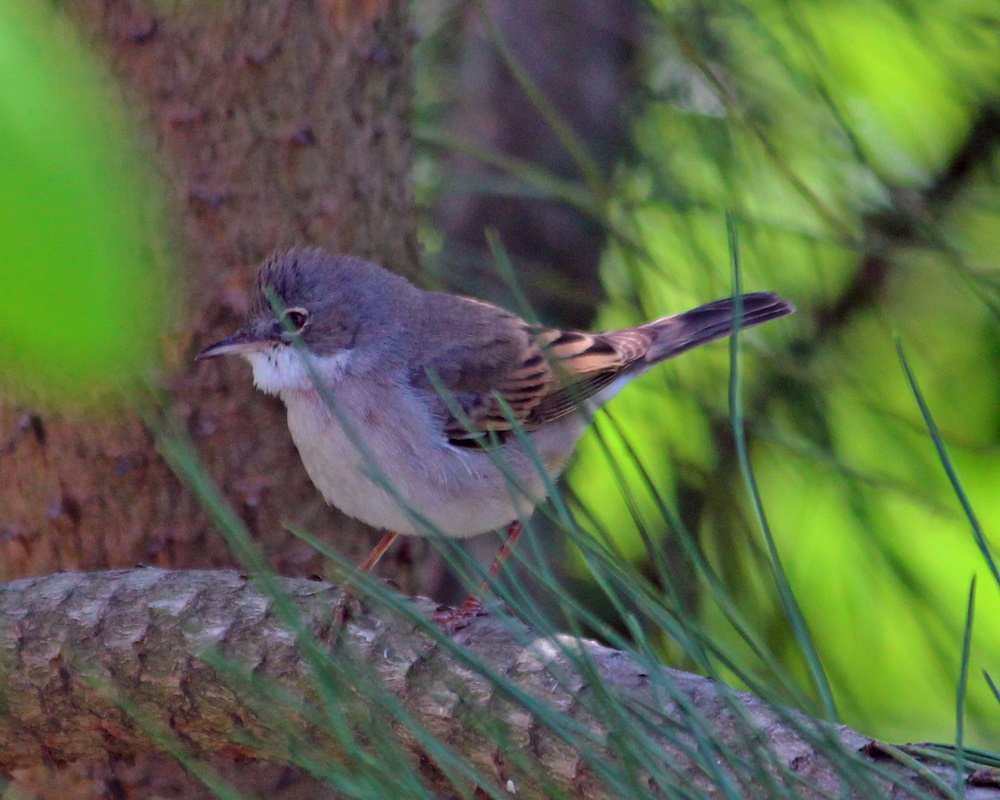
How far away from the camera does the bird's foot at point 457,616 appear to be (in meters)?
2.23

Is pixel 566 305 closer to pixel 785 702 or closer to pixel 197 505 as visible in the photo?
pixel 197 505

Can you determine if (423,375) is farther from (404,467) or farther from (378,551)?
(378,551)

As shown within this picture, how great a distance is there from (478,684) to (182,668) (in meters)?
0.61

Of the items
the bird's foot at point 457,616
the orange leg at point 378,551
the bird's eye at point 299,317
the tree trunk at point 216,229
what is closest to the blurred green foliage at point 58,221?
the bird's foot at point 457,616

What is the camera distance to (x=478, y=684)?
6.18 ft

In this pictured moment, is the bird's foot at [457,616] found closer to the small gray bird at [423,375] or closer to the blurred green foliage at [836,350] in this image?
the small gray bird at [423,375]

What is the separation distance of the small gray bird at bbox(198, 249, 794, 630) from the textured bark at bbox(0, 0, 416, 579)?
4.6 inches

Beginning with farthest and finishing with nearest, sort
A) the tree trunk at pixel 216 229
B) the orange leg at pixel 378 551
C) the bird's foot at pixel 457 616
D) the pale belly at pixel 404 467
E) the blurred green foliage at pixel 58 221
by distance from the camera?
the orange leg at pixel 378 551 < the pale belly at pixel 404 467 < the tree trunk at pixel 216 229 < the bird's foot at pixel 457 616 < the blurred green foliage at pixel 58 221

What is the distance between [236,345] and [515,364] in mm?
983

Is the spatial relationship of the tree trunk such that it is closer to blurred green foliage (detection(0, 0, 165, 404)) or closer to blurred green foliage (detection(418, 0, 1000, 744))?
blurred green foliage (detection(418, 0, 1000, 744))

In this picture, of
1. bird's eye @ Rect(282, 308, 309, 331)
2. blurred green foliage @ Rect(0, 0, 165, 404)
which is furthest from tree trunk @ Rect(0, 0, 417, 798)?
blurred green foliage @ Rect(0, 0, 165, 404)

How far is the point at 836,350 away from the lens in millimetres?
3414

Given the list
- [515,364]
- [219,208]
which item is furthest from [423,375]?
[219,208]

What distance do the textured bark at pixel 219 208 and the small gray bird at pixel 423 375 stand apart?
0.39 ft
